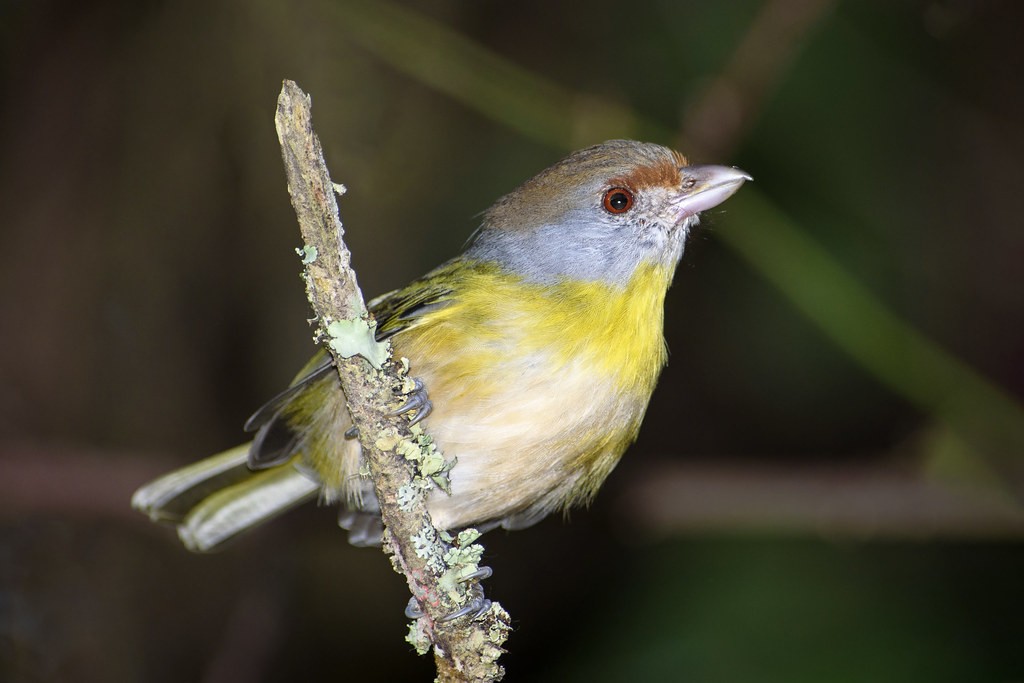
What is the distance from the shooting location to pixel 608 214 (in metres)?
3.48

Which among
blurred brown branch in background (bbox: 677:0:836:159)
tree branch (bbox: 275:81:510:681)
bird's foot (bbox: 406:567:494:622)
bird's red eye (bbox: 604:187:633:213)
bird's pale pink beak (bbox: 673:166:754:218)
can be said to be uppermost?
blurred brown branch in background (bbox: 677:0:836:159)

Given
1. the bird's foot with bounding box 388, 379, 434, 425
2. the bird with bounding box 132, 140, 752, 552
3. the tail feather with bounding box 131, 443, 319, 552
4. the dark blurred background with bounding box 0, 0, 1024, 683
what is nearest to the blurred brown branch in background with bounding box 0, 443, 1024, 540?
the dark blurred background with bounding box 0, 0, 1024, 683

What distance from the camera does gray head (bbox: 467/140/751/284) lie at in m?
3.41

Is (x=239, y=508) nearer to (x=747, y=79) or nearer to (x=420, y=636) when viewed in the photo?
(x=420, y=636)

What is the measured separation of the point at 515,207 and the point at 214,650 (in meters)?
3.59

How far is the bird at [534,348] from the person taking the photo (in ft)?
10.3

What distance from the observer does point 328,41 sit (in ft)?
18.7

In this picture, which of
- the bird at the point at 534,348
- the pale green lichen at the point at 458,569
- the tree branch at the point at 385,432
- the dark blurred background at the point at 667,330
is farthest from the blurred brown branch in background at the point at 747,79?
the pale green lichen at the point at 458,569

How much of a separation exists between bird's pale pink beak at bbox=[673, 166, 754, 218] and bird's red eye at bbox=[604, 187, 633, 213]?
17 centimetres

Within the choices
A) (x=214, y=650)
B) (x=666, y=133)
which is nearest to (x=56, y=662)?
(x=214, y=650)

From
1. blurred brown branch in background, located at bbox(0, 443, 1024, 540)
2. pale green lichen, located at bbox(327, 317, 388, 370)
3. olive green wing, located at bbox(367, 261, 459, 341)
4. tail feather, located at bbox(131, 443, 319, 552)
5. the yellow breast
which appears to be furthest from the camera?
blurred brown branch in background, located at bbox(0, 443, 1024, 540)

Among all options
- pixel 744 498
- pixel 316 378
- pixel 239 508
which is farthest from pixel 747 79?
pixel 239 508

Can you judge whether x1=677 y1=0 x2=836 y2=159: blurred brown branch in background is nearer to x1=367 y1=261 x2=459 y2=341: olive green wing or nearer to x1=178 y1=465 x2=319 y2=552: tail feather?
x1=367 y1=261 x2=459 y2=341: olive green wing

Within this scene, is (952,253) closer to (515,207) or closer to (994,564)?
(994,564)
